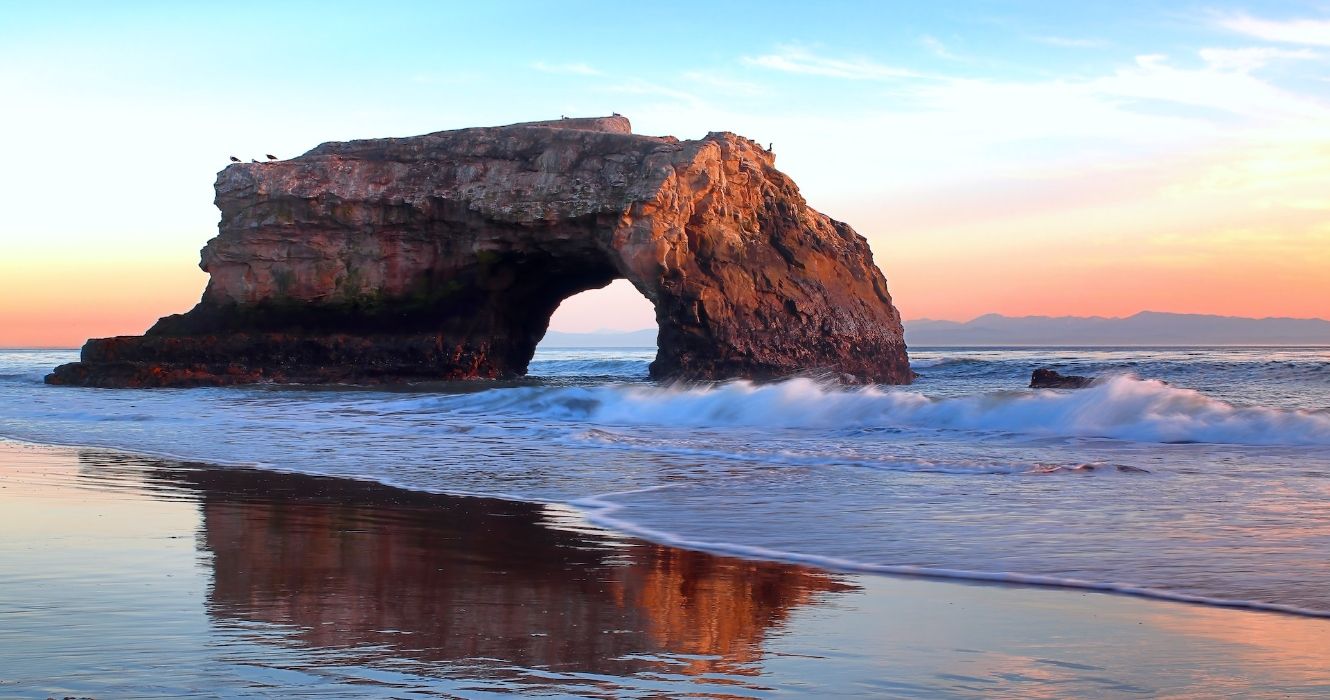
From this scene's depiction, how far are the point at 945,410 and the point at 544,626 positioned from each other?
10.5 metres

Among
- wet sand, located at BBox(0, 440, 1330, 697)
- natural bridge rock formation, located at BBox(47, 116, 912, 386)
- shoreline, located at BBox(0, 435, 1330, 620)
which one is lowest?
shoreline, located at BBox(0, 435, 1330, 620)

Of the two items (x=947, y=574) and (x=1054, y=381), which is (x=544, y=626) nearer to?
(x=947, y=574)

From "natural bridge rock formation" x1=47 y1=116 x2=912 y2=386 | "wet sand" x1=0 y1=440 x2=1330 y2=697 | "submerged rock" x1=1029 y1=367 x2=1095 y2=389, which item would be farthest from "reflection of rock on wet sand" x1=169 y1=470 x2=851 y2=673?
"natural bridge rock formation" x1=47 y1=116 x2=912 y2=386

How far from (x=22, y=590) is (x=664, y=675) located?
7.40 ft

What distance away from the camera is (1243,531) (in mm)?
5223

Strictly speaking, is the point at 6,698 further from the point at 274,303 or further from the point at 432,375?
the point at 274,303

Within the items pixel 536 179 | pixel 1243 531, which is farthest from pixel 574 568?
pixel 536 179

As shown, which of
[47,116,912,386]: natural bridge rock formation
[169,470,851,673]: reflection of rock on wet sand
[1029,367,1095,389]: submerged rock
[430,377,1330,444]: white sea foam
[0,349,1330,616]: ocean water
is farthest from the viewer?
[47,116,912,386]: natural bridge rock formation

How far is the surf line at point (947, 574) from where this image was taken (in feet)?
12.5

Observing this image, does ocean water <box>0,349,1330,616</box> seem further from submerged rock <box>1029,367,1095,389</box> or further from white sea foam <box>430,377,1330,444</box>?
submerged rock <box>1029,367,1095,389</box>

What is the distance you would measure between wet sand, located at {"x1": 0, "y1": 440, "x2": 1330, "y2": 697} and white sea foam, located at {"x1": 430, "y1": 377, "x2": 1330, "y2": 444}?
7790 millimetres

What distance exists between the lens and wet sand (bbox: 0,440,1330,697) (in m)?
2.75

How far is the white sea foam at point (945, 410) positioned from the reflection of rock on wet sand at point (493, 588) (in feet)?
24.6

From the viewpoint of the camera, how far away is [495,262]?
2306 cm
